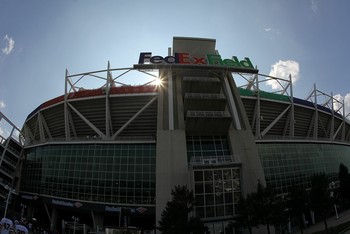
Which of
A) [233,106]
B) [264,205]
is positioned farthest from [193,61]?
[264,205]

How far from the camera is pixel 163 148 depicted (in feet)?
111

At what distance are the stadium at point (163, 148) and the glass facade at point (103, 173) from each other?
0.15 meters

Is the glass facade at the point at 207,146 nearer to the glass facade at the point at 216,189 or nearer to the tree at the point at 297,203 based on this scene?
the glass facade at the point at 216,189

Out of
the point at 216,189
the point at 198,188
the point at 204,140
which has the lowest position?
the point at 216,189

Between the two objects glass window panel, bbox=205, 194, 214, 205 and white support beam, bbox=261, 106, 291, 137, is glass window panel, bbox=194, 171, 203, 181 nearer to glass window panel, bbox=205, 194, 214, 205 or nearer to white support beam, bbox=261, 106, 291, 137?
glass window panel, bbox=205, 194, 214, 205

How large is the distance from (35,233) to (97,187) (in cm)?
1186

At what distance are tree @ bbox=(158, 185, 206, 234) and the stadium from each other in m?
5.89

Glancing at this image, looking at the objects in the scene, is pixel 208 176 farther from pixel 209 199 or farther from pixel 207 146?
pixel 207 146

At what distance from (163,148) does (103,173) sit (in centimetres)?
1195

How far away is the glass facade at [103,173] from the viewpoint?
38.2 m

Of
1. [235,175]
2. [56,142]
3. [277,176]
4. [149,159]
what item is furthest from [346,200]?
[56,142]

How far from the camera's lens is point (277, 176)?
Result: 141 ft

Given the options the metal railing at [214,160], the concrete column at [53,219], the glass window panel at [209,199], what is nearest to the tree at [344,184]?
the metal railing at [214,160]

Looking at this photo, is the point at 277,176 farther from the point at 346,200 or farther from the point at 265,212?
the point at 265,212
